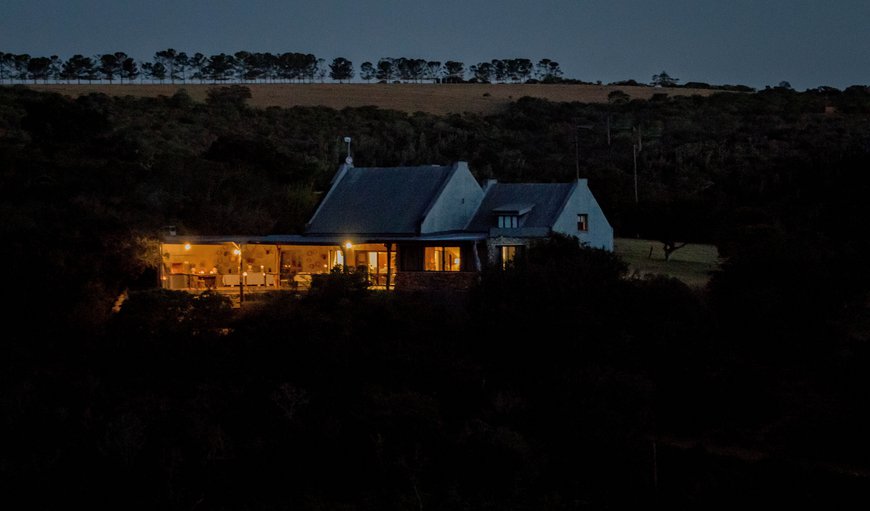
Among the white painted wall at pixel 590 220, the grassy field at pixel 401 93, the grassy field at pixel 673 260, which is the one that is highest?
the grassy field at pixel 401 93

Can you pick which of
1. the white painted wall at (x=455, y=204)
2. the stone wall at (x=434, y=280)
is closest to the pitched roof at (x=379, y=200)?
the white painted wall at (x=455, y=204)

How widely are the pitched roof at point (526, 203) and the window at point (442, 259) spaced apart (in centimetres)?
239

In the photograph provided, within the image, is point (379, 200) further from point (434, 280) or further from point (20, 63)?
point (20, 63)

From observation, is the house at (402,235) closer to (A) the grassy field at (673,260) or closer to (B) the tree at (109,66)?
(A) the grassy field at (673,260)

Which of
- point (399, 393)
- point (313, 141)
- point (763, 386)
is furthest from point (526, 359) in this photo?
point (313, 141)

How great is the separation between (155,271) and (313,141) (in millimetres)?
39970

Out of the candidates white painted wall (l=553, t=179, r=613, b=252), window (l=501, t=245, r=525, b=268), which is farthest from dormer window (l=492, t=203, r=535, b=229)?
window (l=501, t=245, r=525, b=268)

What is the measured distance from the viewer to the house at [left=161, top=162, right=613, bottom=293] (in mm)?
37031

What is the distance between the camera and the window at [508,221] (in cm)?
3978

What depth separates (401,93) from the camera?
107 m

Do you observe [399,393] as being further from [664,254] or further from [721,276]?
[664,254]

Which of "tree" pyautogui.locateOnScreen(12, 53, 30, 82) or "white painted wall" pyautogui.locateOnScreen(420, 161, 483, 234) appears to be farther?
"tree" pyautogui.locateOnScreen(12, 53, 30, 82)

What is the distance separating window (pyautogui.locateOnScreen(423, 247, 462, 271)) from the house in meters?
0.03

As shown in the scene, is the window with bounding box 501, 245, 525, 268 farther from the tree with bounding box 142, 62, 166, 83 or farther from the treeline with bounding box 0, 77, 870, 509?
the tree with bounding box 142, 62, 166, 83
